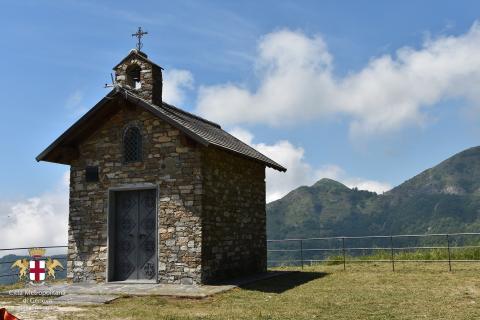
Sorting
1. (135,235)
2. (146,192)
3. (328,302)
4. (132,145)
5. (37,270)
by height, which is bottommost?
(328,302)

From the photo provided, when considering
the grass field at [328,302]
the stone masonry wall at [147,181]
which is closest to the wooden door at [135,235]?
the stone masonry wall at [147,181]

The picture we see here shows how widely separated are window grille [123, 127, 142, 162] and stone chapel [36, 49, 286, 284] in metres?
0.03

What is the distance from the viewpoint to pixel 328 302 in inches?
448

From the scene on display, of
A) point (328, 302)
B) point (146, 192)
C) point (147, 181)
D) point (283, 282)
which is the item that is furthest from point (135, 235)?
point (328, 302)

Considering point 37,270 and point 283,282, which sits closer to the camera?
point 37,270

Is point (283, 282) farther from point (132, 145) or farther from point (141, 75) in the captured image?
point (141, 75)

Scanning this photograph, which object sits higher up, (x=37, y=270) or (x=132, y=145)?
(x=132, y=145)

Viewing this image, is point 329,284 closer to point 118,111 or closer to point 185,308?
point 185,308

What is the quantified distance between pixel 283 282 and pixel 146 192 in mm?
4503

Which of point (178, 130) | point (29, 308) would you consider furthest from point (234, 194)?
point (29, 308)

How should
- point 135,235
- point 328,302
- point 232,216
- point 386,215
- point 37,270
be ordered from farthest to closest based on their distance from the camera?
point 386,215, point 232,216, point 37,270, point 135,235, point 328,302

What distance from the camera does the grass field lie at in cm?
1004

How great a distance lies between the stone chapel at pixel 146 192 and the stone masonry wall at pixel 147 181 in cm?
3
